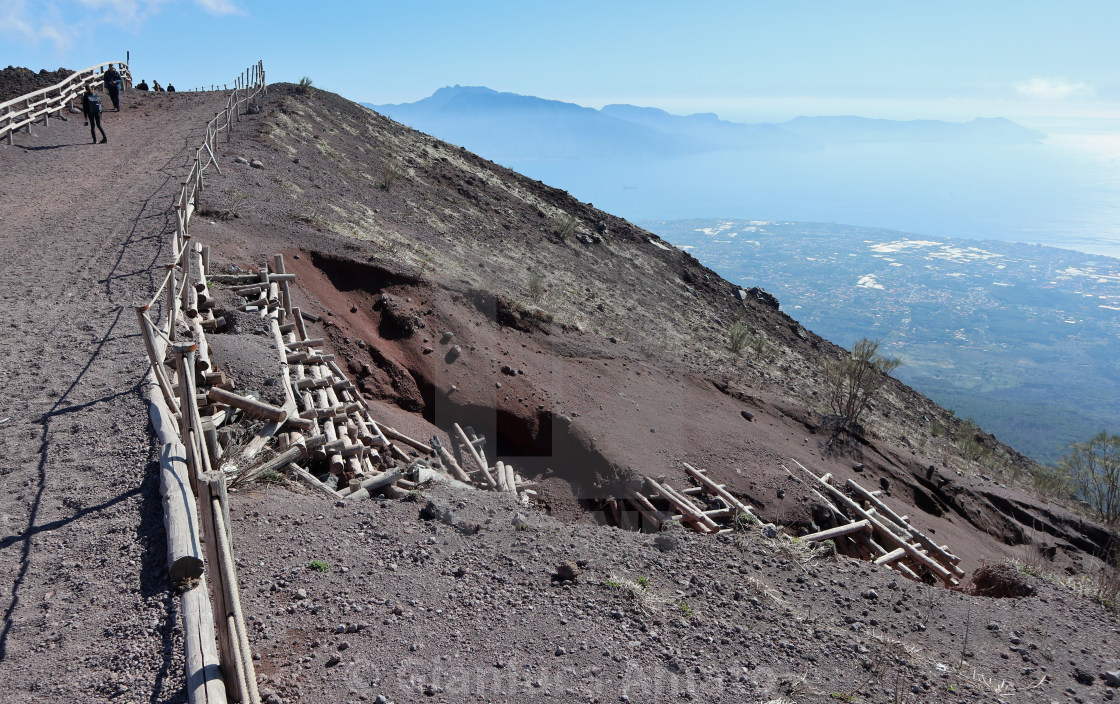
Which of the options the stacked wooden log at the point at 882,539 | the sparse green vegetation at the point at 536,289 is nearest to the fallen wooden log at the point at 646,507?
the stacked wooden log at the point at 882,539

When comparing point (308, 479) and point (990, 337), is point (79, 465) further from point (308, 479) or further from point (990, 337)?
point (990, 337)

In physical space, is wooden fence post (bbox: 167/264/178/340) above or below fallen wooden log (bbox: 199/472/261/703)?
above

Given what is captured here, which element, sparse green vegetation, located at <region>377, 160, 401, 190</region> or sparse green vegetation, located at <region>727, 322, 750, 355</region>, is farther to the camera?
sparse green vegetation, located at <region>377, 160, 401, 190</region>

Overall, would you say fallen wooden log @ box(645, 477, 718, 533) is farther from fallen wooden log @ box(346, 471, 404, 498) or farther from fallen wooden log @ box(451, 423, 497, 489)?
fallen wooden log @ box(346, 471, 404, 498)

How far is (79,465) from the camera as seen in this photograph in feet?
18.8

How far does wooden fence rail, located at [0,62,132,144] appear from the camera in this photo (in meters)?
18.7

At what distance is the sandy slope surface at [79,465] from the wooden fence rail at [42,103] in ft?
25.3

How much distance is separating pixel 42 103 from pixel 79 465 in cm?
2145

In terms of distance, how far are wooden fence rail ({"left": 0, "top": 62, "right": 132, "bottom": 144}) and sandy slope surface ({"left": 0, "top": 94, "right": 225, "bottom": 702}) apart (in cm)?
772

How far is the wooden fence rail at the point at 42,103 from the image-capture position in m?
18.7

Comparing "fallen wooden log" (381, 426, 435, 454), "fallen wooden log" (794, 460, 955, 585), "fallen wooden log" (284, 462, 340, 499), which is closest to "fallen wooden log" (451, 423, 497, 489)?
"fallen wooden log" (381, 426, 435, 454)

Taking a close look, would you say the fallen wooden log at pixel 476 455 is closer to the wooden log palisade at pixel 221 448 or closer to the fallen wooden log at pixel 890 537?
the wooden log palisade at pixel 221 448

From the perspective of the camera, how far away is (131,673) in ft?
12.5

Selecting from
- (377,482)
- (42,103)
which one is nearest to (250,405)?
(377,482)
